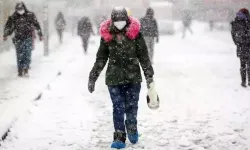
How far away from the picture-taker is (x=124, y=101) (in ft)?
20.3

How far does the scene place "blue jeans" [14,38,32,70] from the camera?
1232cm

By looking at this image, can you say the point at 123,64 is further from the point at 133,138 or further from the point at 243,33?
the point at 243,33

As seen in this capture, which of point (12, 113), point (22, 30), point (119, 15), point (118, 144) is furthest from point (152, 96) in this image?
point (22, 30)

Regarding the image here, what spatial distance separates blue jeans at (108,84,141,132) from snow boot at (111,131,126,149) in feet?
0.22

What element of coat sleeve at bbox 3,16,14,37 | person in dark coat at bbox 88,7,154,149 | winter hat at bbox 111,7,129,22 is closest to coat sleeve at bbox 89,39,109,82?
person in dark coat at bbox 88,7,154,149

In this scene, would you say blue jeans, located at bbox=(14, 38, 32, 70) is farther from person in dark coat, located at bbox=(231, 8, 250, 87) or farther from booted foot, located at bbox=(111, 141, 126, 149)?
booted foot, located at bbox=(111, 141, 126, 149)

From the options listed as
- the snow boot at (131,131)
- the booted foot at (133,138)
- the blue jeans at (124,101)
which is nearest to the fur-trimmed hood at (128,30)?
the blue jeans at (124,101)

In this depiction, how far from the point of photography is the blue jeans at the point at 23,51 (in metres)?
12.3

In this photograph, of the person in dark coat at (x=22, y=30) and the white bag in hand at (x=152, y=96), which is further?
the person in dark coat at (x=22, y=30)

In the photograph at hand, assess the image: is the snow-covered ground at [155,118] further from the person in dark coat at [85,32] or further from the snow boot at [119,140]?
the person in dark coat at [85,32]

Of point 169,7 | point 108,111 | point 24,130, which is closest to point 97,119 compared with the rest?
point 108,111

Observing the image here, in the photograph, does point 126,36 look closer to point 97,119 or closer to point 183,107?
point 97,119

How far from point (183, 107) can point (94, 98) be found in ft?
6.96

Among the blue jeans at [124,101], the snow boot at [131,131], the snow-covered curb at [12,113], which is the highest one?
the blue jeans at [124,101]
